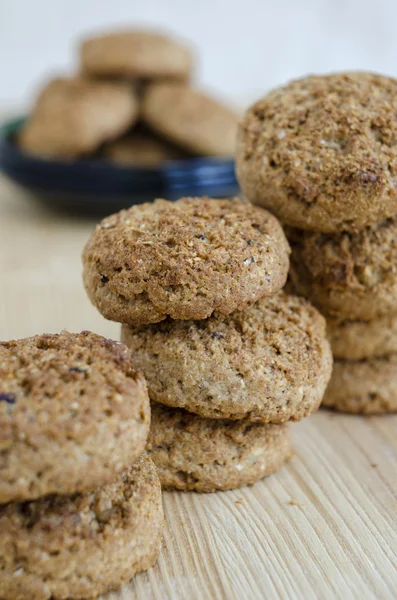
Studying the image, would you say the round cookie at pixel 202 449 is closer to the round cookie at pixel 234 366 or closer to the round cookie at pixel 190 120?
the round cookie at pixel 234 366

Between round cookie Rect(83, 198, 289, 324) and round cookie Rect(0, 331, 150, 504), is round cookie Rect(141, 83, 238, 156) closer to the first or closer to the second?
round cookie Rect(83, 198, 289, 324)

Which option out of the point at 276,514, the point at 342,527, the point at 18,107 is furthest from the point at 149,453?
the point at 18,107

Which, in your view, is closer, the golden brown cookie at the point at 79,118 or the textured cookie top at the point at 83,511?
the textured cookie top at the point at 83,511

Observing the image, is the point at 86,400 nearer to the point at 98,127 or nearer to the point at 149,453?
the point at 149,453

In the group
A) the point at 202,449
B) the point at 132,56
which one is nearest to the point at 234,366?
the point at 202,449

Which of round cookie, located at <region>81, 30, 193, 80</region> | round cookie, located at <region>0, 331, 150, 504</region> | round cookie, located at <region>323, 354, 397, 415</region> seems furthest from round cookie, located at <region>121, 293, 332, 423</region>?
round cookie, located at <region>81, 30, 193, 80</region>

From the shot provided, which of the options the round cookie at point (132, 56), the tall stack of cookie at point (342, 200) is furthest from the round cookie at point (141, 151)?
the tall stack of cookie at point (342, 200)
